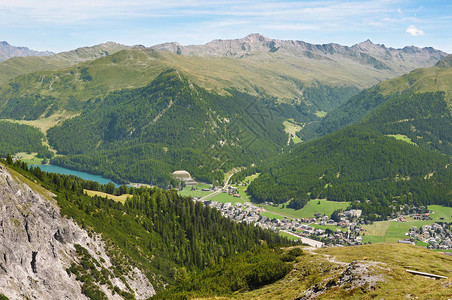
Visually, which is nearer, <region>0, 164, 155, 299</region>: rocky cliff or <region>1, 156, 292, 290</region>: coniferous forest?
<region>0, 164, 155, 299</region>: rocky cliff

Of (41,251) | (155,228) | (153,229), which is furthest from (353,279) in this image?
(155,228)

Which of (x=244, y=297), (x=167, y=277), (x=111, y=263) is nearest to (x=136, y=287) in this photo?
(x=111, y=263)

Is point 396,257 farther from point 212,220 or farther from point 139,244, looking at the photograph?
point 212,220

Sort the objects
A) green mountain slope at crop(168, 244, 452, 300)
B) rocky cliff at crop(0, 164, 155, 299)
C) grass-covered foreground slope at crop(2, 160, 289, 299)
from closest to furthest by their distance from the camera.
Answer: green mountain slope at crop(168, 244, 452, 300)
rocky cliff at crop(0, 164, 155, 299)
grass-covered foreground slope at crop(2, 160, 289, 299)

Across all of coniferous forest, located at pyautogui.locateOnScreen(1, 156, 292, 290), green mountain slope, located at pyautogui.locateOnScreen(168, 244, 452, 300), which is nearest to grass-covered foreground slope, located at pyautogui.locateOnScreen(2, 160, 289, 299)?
coniferous forest, located at pyautogui.locateOnScreen(1, 156, 292, 290)

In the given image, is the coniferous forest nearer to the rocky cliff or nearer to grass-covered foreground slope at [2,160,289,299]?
grass-covered foreground slope at [2,160,289,299]

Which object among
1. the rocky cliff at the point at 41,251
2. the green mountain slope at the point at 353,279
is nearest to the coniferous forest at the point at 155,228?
the rocky cliff at the point at 41,251

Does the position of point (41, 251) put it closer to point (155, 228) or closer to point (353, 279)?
point (155, 228)
